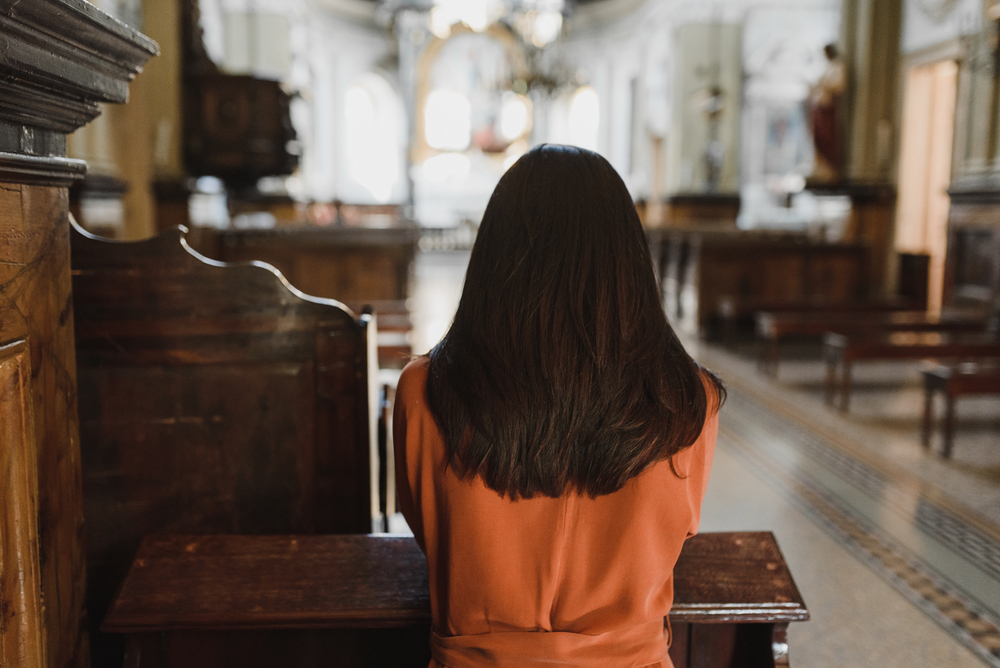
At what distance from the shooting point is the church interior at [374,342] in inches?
55.2

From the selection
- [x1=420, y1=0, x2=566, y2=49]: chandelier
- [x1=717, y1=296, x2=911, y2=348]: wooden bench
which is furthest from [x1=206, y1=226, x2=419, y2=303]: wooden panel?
[x1=420, y1=0, x2=566, y2=49]: chandelier

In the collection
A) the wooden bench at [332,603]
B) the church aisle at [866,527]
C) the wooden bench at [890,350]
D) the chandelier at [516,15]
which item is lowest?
the church aisle at [866,527]

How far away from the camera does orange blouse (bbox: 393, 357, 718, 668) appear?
1249mm

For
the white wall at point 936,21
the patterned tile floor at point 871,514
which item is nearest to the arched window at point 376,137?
the white wall at point 936,21

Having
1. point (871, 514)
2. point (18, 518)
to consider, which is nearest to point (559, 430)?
point (18, 518)

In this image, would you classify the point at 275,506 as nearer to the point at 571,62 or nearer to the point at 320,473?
the point at 320,473

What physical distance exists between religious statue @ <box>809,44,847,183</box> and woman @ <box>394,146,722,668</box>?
34.1 ft

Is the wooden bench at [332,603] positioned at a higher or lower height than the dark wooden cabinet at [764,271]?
lower

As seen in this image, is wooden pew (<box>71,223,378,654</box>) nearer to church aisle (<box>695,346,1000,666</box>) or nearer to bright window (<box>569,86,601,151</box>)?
church aisle (<box>695,346,1000,666</box>)

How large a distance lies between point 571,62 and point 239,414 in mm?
17797

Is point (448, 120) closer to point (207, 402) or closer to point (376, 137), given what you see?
point (376, 137)

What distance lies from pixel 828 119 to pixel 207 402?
10249 mm

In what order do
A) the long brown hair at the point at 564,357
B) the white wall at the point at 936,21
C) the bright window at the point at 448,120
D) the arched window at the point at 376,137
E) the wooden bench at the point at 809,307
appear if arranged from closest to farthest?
the long brown hair at the point at 564,357 < the wooden bench at the point at 809,307 < the white wall at the point at 936,21 < the arched window at the point at 376,137 < the bright window at the point at 448,120

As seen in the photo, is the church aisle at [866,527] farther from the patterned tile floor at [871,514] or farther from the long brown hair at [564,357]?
the long brown hair at [564,357]
